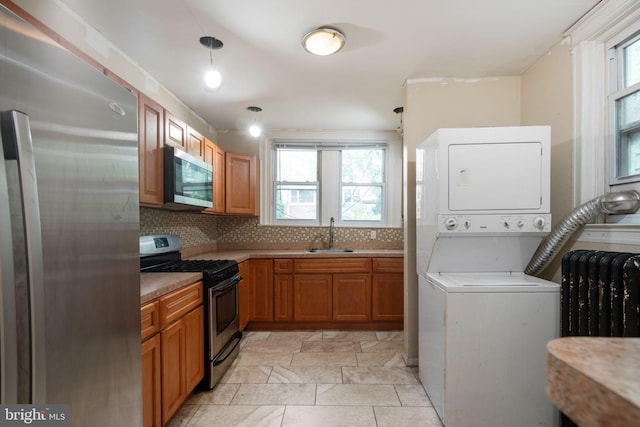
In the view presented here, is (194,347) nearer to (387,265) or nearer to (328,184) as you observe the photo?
(387,265)

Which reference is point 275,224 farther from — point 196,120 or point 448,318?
point 448,318

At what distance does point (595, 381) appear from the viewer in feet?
1.51

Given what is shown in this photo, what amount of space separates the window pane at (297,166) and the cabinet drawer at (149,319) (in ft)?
8.68

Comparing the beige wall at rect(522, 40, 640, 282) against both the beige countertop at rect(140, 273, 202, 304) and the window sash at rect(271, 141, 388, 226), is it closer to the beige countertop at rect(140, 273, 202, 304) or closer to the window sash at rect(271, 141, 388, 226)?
the window sash at rect(271, 141, 388, 226)

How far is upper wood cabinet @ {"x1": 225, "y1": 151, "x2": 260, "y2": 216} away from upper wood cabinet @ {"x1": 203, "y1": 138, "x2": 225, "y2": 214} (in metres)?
0.09

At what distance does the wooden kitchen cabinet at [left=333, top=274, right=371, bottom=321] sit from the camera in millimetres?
3307

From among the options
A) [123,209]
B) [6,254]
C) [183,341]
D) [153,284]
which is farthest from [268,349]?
[6,254]

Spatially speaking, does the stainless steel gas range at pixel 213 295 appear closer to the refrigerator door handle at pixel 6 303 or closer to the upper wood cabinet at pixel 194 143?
the upper wood cabinet at pixel 194 143

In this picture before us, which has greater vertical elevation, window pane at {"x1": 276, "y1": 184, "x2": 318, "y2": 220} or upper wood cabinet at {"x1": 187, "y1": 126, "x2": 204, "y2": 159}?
upper wood cabinet at {"x1": 187, "y1": 126, "x2": 204, "y2": 159}

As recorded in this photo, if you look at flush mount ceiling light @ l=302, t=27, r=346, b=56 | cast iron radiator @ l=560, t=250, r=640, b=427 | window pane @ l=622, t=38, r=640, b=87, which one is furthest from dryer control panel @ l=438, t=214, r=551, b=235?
flush mount ceiling light @ l=302, t=27, r=346, b=56

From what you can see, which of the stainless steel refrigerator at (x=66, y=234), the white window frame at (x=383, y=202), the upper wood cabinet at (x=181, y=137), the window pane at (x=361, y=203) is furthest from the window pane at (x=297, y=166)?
the stainless steel refrigerator at (x=66, y=234)

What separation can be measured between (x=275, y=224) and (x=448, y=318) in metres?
2.67

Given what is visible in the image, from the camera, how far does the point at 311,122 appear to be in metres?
3.58

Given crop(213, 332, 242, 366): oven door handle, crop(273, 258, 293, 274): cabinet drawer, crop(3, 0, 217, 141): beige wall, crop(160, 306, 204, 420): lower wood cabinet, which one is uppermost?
crop(3, 0, 217, 141): beige wall
